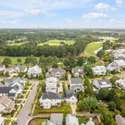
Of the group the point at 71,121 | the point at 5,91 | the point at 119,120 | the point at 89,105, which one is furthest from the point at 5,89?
the point at 119,120

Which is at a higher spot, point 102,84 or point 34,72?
point 102,84

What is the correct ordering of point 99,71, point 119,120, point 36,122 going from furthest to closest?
1. point 99,71
2. point 36,122
3. point 119,120

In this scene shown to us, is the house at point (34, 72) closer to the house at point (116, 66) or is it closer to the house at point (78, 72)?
the house at point (78, 72)

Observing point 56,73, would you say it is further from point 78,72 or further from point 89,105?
point 89,105

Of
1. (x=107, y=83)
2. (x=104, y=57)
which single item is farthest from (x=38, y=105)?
(x=104, y=57)

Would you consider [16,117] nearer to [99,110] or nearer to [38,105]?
[38,105]

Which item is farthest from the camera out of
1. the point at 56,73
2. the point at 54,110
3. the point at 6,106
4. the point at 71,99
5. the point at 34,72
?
the point at 34,72

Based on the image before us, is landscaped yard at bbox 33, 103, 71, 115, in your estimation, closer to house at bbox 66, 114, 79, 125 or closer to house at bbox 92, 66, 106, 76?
house at bbox 66, 114, 79, 125

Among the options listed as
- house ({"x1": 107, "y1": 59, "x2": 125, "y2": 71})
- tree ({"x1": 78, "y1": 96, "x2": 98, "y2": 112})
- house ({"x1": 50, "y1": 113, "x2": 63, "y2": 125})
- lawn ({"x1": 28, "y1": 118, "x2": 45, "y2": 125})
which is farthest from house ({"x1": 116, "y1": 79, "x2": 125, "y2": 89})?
lawn ({"x1": 28, "y1": 118, "x2": 45, "y2": 125})
